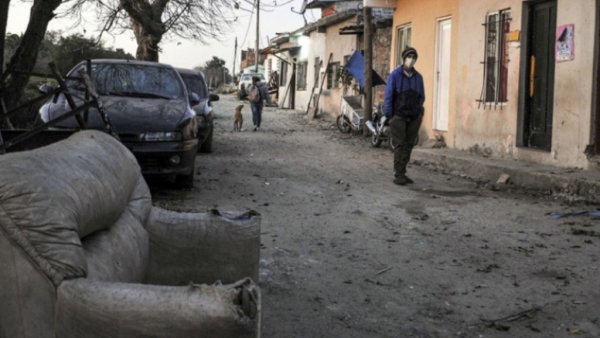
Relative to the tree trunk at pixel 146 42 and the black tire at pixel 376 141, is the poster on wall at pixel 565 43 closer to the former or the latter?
the black tire at pixel 376 141

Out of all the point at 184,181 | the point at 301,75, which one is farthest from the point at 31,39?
the point at 301,75

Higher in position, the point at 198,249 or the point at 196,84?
the point at 196,84

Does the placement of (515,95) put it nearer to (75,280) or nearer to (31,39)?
(31,39)

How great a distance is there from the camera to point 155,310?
1.90 m

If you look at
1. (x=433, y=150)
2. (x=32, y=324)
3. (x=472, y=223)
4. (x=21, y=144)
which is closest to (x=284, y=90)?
(x=433, y=150)

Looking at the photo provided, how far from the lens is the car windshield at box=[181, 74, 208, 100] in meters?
13.7

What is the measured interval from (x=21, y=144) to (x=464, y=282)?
325 cm

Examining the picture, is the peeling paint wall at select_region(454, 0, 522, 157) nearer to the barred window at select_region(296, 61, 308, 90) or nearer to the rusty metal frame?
the rusty metal frame

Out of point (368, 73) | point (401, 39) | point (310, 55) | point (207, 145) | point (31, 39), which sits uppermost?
point (310, 55)

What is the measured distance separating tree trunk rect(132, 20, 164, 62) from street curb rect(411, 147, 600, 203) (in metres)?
12.5

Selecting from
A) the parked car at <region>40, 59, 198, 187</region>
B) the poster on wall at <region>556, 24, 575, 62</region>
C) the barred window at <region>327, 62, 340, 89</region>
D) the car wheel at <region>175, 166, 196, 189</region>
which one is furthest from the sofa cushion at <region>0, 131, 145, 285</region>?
the barred window at <region>327, 62, 340, 89</region>

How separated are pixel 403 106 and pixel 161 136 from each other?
11.7 feet

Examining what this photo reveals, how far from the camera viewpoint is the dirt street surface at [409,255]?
4.06 metres

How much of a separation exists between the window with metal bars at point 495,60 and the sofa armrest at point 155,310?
10.2 m
